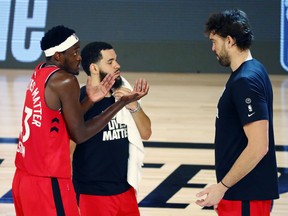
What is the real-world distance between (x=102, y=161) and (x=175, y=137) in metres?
3.71

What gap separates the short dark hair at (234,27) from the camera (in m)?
3.19

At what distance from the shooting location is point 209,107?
9.30 metres

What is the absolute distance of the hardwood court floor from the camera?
18.1ft

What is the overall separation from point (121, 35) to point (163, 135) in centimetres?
462

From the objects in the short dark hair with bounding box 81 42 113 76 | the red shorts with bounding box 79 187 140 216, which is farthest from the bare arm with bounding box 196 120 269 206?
the short dark hair with bounding box 81 42 113 76

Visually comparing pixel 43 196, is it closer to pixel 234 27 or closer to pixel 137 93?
pixel 137 93

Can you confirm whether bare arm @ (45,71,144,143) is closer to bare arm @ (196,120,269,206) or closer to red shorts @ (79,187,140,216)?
red shorts @ (79,187,140,216)

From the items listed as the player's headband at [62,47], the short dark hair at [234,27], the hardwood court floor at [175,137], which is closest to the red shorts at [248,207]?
the short dark hair at [234,27]

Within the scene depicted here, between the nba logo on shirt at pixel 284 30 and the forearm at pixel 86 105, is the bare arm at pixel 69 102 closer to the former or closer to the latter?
the forearm at pixel 86 105

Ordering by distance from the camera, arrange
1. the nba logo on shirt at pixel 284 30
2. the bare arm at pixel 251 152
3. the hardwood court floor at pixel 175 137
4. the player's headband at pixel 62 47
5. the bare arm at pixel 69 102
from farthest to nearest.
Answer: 1. the nba logo on shirt at pixel 284 30
2. the hardwood court floor at pixel 175 137
3. the player's headband at pixel 62 47
4. the bare arm at pixel 69 102
5. the bare arm at pixel 251 152

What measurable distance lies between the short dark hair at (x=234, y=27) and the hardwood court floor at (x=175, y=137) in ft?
7.40

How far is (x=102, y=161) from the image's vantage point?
13.0ft

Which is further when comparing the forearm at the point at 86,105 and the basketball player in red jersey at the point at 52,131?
the forearm at the point at 86,105

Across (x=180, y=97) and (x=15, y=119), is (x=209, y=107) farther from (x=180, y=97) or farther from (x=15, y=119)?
(x=15, y=119)
